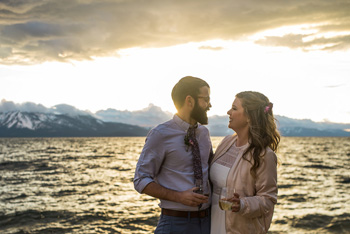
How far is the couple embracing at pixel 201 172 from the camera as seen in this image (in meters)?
3.86

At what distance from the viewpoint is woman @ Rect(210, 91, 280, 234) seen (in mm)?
3912

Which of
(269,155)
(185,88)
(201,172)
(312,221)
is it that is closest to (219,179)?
(201,172)

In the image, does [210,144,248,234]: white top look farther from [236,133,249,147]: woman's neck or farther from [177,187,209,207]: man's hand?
[177,187,209,207]: man's hand

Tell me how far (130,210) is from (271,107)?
44.7 feet

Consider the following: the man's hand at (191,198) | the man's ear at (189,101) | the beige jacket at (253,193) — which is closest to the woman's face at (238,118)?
the beige jacket at (253,193)

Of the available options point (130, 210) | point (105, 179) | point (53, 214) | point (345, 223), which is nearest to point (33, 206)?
point (53, 214)

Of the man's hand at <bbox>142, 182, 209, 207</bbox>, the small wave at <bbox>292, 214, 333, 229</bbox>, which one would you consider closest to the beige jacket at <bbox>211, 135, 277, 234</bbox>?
the man's hand at <bbox>142, 182, 209, 207</bbox>

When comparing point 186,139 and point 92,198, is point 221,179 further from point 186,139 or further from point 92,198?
point 92,198

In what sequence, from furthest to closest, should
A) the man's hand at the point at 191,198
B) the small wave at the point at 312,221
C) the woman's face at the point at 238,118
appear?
the small wave at the point at 312,221, the woman's face at the point at 238,118, the man's hand at the point at 191,198

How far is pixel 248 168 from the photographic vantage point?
4066mm

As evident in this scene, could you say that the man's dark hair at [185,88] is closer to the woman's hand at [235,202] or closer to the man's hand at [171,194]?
the man's hand at [171,194]

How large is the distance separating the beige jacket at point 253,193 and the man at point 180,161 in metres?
0.38

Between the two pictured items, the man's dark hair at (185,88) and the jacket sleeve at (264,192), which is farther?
the man's dark hair at (185,88)

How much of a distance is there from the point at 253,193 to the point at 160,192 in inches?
47.2
